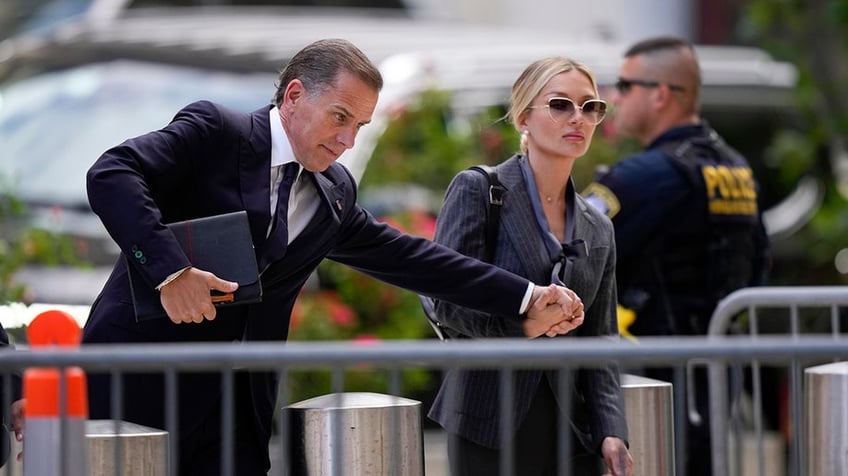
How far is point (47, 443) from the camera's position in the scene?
3.32 m

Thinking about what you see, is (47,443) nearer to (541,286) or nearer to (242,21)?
(541,286)

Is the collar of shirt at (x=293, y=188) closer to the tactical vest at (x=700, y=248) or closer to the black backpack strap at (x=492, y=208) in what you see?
the black backpack strap at (x=492, y=208)

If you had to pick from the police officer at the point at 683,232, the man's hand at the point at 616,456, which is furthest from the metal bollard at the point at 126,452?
the police officer at the point at 683,232

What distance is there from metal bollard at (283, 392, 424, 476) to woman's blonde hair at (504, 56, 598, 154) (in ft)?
3.44

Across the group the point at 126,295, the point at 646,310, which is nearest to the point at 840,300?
the point at 646,310

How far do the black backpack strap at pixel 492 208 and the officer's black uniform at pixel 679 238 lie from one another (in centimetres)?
136

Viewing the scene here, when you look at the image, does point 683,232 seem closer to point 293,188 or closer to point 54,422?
point 293,188

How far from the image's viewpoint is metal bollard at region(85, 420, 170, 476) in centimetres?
352

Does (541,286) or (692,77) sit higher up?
(692,77)

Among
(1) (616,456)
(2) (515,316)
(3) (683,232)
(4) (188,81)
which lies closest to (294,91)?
(2) (515,316)

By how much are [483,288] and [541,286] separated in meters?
0.17

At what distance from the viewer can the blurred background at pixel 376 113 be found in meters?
8.25

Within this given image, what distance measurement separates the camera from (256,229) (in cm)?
396

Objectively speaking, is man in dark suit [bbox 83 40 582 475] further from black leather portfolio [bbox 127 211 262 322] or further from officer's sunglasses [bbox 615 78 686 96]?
officer's sunglasses [bbox 615 78 686 96]
